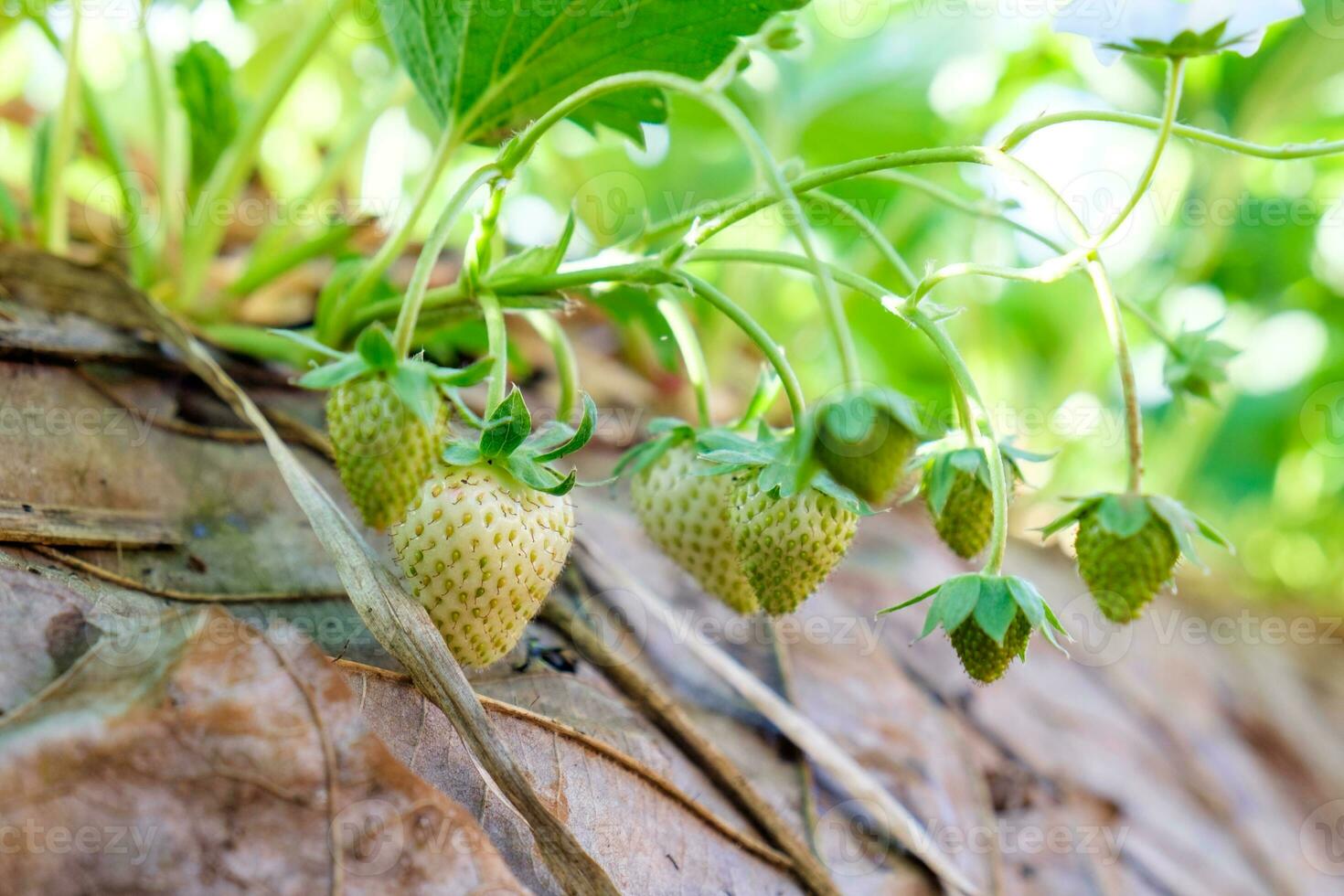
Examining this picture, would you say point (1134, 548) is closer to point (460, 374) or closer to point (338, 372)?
point (460, 374)

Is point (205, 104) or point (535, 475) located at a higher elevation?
point (205, 104)

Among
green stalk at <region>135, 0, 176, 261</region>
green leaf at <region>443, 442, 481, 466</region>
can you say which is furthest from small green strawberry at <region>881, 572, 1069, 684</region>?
green stalk at <region>135, 0, 176, 261</region>

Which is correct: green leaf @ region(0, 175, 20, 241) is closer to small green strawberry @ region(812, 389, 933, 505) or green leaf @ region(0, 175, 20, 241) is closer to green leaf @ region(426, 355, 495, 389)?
green leaf @ region(426, 355, 495, 389)

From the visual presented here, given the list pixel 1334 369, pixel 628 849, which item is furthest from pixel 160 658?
pixel 1334 369

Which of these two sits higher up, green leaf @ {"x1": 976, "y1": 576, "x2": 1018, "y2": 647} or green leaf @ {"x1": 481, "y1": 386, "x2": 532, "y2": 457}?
green leaf @ {"x1": 481, "y1": 386, "x2": 532, "y2": 457}

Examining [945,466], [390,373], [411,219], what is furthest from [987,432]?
[411,219]

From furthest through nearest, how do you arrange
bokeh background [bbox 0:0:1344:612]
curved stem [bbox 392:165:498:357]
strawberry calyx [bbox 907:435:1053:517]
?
bokeh background [bbox 0:0:1344:612] → strawberry calyx [bbox 907:435:1053:517] → curved stem [bbox 392:165:498:357]

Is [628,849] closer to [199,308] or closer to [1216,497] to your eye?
[199,308]

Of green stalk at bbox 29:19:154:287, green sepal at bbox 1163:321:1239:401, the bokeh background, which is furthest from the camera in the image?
the bokeh background
